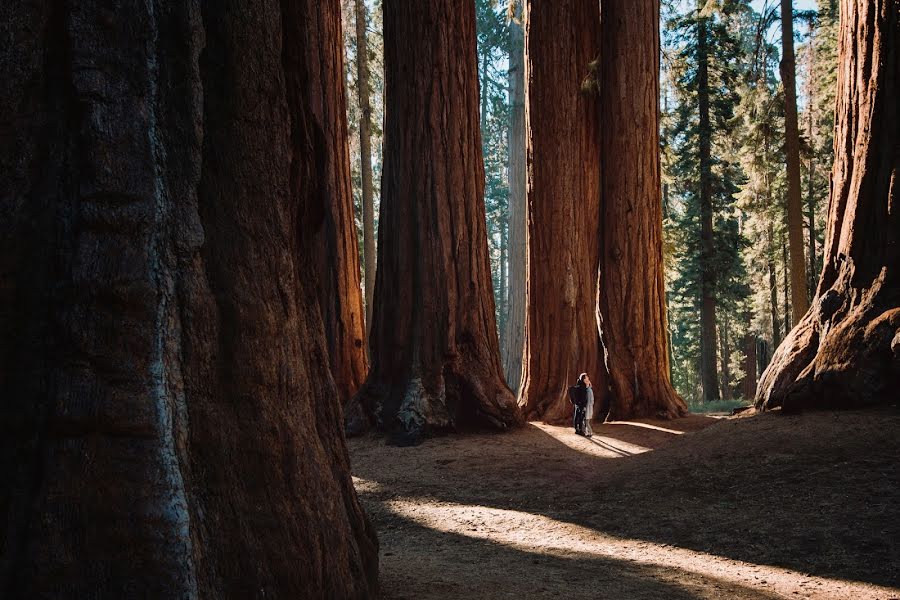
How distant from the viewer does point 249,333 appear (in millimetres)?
2941

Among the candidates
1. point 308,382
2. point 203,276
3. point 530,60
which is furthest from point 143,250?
point 530,60

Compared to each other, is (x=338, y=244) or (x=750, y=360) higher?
(x=338, y=244)

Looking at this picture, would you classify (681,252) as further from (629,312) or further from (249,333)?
(249,333)

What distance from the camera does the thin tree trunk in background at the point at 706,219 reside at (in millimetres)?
21750

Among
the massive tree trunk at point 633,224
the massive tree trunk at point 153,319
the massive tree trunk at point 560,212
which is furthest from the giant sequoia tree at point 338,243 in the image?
the massive tree trunk at point 153,319

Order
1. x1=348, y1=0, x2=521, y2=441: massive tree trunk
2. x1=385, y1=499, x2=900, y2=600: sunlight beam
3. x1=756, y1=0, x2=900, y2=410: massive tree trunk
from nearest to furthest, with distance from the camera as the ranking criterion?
1. x1=385, y1=499, x2=900, y2=600: sunlight beam
2. x1=756, y1=0, x2=900, y2=410: massive tree trunk
3. x1=348, y1=0, x2=521, y2=441: massive tree trunk

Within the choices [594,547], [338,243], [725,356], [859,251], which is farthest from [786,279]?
[594,547]

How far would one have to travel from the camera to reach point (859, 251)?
6.93m

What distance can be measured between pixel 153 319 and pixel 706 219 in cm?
2149

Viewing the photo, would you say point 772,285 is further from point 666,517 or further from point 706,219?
point 666,517

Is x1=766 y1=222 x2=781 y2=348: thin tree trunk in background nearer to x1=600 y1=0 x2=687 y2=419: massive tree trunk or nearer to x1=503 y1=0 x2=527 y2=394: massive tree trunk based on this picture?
x1=503 y1=0 x2=527 y2=394: massive tree trunk

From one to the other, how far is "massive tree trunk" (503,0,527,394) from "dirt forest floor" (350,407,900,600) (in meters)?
12.9

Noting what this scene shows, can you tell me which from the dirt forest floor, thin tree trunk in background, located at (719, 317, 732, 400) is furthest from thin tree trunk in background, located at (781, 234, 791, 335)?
the dirt forest floor

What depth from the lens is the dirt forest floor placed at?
419 centimetres
